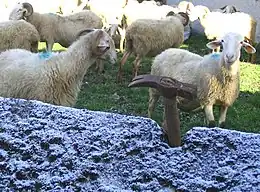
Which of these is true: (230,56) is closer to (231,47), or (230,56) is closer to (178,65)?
(231,47)

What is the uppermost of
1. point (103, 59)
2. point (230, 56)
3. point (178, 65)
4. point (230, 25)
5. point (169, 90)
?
point (169, 90)

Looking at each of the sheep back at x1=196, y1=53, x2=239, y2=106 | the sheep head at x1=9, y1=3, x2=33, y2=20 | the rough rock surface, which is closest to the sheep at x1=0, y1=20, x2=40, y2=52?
the sheep head at x1=9, y1=3, x2=33, y2=20

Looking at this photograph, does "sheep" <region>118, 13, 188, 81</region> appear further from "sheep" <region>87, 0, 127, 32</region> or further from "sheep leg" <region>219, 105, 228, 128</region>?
"sheep leg" <region>219, 105, 228, 128</region>

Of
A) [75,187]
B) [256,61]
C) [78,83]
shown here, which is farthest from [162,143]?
[256,61]

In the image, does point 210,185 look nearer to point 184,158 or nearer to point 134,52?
point 184,158

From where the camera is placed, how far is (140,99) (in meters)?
8.99

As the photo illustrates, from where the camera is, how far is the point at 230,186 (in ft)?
4.90

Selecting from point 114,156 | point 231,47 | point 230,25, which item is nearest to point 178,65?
point 231,47

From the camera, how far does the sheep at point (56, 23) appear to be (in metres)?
11.4

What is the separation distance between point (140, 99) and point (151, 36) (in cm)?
207

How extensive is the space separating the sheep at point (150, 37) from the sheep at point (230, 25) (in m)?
2.70

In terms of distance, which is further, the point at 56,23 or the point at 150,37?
the point at 56,23

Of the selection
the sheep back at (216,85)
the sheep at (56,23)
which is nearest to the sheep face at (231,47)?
the sheep back at (216,85)

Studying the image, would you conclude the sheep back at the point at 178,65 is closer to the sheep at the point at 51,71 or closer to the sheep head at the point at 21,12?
the sheep at the point at 51,71
